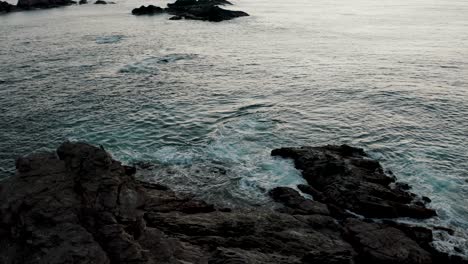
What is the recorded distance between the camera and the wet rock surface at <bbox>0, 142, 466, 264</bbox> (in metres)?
13.1

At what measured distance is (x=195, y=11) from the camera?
10744 centimetres

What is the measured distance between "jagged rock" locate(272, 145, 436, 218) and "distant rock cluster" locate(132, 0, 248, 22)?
7725cm

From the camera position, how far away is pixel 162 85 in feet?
145

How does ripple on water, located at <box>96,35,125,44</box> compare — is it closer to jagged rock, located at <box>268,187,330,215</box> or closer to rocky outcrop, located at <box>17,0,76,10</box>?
jagged rock, located at <box>268,187,330,215</box>

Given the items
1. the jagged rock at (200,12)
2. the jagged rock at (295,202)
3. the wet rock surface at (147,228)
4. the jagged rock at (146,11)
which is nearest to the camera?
the wet rock surface at (147,228)

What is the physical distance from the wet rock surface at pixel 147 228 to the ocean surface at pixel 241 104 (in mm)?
3459

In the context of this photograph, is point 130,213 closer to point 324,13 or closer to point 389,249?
point 389,249

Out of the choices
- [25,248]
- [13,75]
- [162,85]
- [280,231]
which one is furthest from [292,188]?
[13,75]

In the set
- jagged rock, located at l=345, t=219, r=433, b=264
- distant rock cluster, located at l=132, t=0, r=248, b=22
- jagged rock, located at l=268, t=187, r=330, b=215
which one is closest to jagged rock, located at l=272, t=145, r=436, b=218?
jagged rock, located at l=268, t=187, r=330, b=215

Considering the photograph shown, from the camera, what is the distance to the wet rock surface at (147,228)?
13086mm

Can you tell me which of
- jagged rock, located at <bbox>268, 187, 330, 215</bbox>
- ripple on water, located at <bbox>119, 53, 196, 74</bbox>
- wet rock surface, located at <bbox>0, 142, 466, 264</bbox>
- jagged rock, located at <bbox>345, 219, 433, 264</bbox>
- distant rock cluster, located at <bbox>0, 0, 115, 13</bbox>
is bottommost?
jagged rock, located at <bbox>345, 219, 433, 264</bbox>

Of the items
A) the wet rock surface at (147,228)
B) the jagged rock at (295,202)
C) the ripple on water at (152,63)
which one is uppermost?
the ripple on water at (152,63)

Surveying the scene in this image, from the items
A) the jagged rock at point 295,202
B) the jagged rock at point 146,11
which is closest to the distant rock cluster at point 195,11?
the jagged rock at point 146,11

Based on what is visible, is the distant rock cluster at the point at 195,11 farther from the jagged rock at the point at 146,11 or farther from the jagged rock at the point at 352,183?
the jagged rock at the point at 352,183
